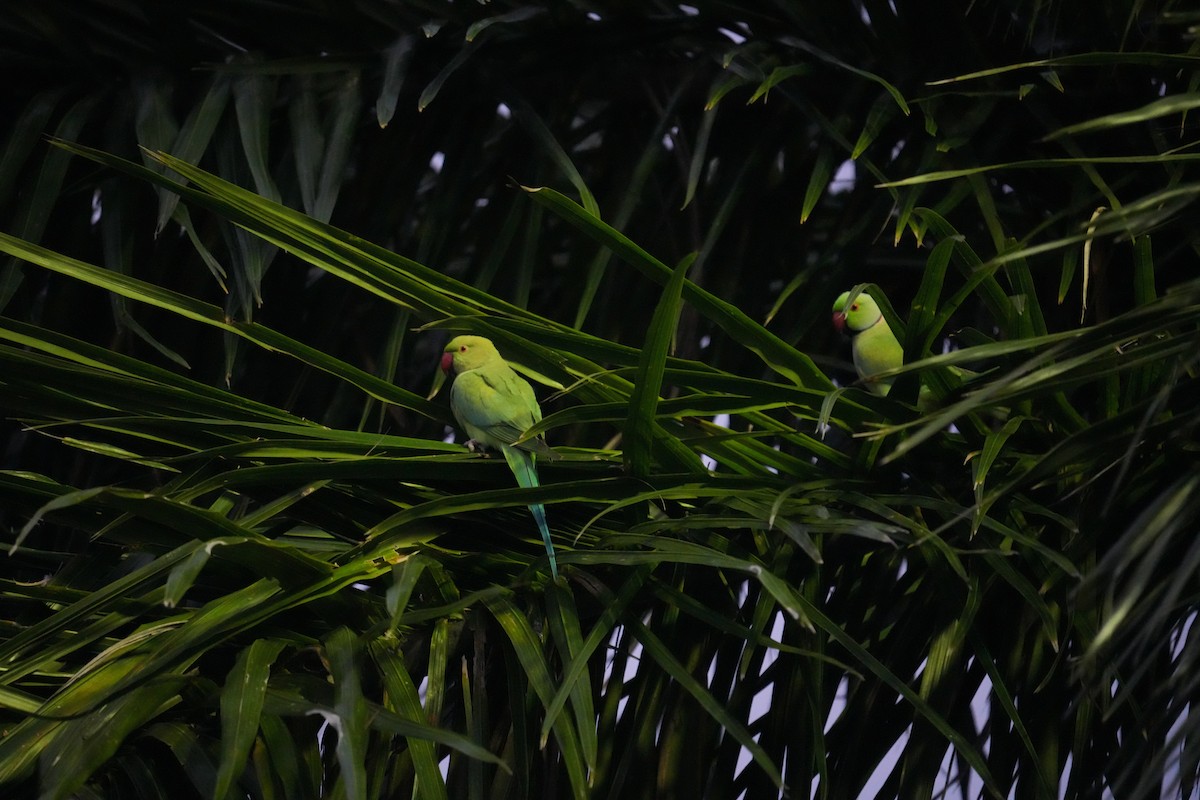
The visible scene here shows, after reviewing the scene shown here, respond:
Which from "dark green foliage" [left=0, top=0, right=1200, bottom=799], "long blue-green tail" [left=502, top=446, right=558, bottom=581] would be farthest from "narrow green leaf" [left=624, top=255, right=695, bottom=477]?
"long blue-green tail" [left=502, top=446, right=558, bottom=581]

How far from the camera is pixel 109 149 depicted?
241 cm

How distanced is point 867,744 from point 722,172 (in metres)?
1.27

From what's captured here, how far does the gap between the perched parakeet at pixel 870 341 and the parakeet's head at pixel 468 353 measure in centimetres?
59

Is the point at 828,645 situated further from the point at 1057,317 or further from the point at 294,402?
the point at 294,402

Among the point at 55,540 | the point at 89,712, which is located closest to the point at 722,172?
the point at 55,540

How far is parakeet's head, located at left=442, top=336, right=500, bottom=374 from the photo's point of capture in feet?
6.58

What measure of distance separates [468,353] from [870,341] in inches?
26.1

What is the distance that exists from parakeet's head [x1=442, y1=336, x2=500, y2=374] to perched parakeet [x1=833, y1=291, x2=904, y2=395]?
587 millimetres

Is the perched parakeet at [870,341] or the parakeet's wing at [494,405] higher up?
the perched parakeet at [870,341]

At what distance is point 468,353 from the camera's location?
204 cm

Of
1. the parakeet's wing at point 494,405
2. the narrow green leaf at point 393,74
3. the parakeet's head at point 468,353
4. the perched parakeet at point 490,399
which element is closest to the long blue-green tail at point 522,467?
the perched parakeet at point 490,399

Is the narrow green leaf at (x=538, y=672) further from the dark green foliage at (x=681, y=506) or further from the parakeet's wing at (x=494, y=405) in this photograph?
the parakeet's wing at (x=494, y=405)

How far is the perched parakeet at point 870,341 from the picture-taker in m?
1.98

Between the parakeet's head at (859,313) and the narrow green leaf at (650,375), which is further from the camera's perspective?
the parakeet's head at (859,313)
